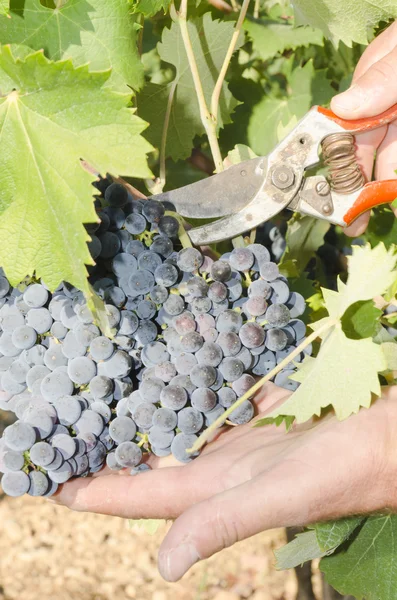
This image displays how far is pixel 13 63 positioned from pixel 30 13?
24 cm

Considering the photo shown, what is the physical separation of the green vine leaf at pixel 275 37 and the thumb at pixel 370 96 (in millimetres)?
450

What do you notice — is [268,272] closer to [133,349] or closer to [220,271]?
[220,271]

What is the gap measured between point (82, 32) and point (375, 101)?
1.45ft

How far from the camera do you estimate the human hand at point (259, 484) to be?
0.74 metres

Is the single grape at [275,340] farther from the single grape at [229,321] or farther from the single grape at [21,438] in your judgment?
the single grape at [21,438]

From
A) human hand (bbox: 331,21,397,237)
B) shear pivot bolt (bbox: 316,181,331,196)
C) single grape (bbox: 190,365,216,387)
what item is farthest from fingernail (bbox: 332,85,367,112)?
single grape (bbox: 190,365,216,387)

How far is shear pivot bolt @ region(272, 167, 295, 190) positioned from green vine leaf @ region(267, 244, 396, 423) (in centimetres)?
18

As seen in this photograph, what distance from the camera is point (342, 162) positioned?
3.27ft

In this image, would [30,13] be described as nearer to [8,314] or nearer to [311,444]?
[8,314]

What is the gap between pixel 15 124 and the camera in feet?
2.60

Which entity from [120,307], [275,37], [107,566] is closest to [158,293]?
[120,307]

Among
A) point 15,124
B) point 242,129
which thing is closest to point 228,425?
point 15,124

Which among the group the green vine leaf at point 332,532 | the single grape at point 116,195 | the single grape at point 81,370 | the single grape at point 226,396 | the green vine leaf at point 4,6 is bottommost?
the green vine leaf at point 332,532

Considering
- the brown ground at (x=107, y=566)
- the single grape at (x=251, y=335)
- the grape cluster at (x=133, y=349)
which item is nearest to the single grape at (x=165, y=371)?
the grape cluster at (x=133, y=349)
